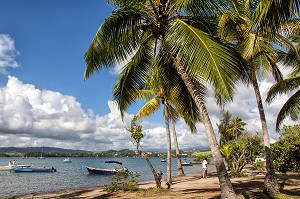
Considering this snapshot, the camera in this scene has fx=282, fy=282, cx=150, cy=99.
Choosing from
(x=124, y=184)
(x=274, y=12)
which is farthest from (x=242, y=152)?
(x=274, y=12)

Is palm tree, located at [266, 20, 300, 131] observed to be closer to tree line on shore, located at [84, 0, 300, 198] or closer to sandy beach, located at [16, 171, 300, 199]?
tree line on shore, located at [84, 0, 300, 198]

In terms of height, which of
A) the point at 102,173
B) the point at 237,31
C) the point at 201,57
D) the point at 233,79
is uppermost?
the point at 237,31

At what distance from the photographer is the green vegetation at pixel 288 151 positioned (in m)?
23.4

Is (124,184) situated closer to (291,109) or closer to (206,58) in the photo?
(291,109)

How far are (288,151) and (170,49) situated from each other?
2086 cm

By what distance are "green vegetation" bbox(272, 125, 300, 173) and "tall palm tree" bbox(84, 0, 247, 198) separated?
18147mm

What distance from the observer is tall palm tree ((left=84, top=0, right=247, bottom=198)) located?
6.34 meters

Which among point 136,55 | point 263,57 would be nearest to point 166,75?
point 136,55

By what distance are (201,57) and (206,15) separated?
2392mm

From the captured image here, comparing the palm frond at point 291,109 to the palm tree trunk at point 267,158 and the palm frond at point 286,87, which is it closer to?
the palm frond at point 286,87

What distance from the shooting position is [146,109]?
2123cm

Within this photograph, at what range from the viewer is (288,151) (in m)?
24.1

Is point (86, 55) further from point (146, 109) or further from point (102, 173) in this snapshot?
point (102, 173)

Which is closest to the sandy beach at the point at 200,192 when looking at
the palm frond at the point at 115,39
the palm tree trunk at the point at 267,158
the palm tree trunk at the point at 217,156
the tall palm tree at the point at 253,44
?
the palm tree trunk at the point at 267,158
